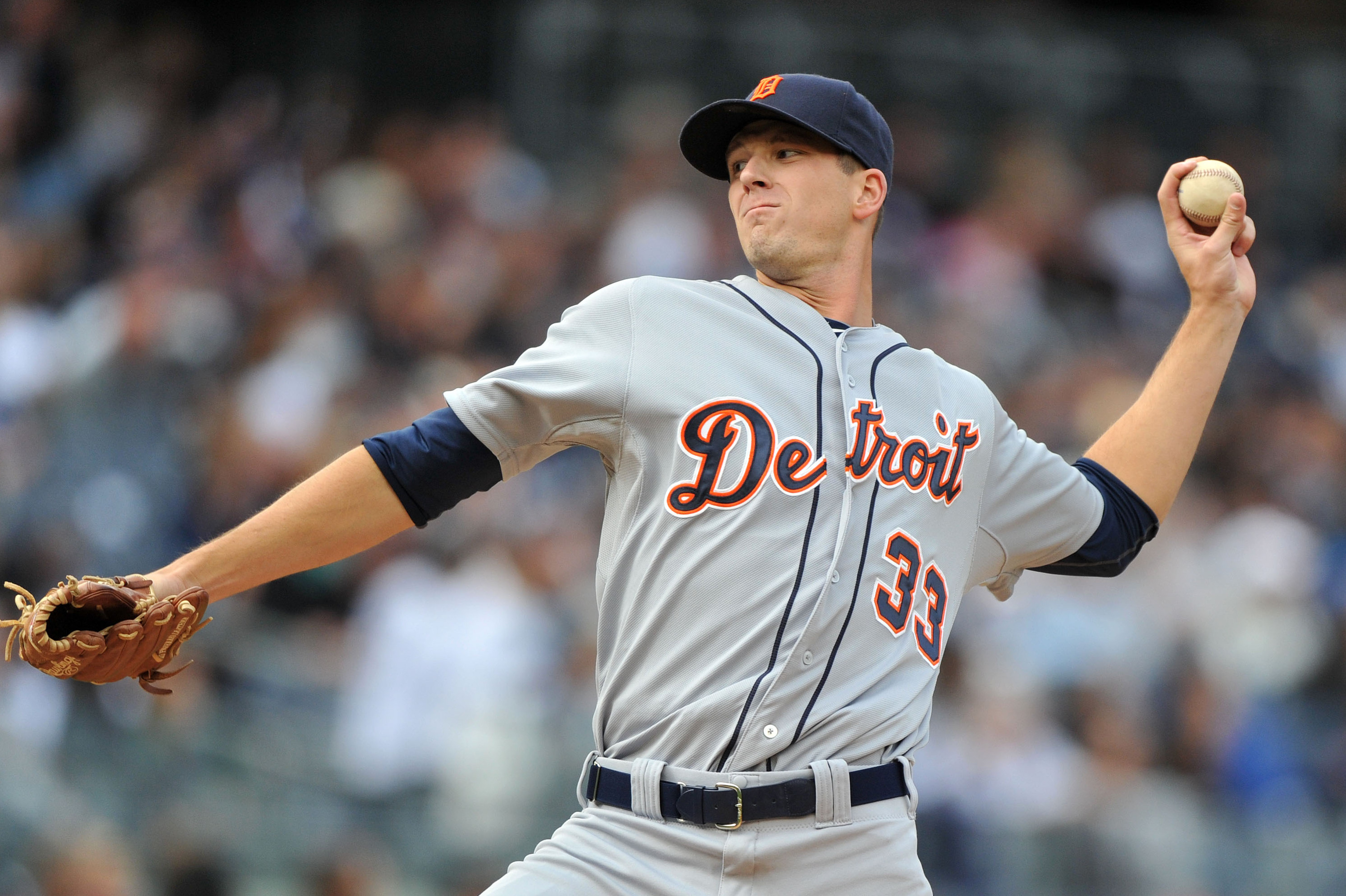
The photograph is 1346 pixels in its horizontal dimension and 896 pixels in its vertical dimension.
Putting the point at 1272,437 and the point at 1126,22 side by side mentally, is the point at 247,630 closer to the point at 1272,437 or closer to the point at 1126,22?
the point at 1272,437

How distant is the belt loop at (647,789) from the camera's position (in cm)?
247

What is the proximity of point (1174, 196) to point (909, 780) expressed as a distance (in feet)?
4.36

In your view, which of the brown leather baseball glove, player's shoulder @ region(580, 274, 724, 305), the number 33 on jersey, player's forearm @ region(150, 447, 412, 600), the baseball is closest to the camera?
the brown leather baseball glove

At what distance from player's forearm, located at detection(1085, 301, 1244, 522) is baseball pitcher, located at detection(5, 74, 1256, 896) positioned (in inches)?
15.1

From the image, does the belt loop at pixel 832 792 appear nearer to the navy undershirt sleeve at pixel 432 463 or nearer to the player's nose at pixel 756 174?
the navy undershirt sleeve at pixel 432 463

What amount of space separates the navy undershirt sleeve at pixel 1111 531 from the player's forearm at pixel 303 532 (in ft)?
4.27

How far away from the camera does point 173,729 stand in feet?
18.8

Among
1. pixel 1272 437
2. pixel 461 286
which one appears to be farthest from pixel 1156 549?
pixel 461 286

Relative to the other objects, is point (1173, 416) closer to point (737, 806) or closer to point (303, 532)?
point (737, 806)

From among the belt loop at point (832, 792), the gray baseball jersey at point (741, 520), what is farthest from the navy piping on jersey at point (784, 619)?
the belt loop at point (832, 792)

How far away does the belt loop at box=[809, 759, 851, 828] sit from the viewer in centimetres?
244

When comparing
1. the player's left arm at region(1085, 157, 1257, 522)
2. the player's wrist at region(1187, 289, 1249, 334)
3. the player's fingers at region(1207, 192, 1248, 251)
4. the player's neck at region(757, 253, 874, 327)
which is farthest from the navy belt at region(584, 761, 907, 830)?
the player's fingers at region(1207, 192, 1248, 251)

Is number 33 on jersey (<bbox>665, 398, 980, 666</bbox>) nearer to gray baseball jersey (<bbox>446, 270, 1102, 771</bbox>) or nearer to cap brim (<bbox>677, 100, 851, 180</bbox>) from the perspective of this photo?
gray baseball jersey (<bbox>446, 270, 1102, 771</bbox>)

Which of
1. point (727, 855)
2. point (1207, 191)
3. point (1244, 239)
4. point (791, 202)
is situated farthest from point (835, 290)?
point (727, 855)
